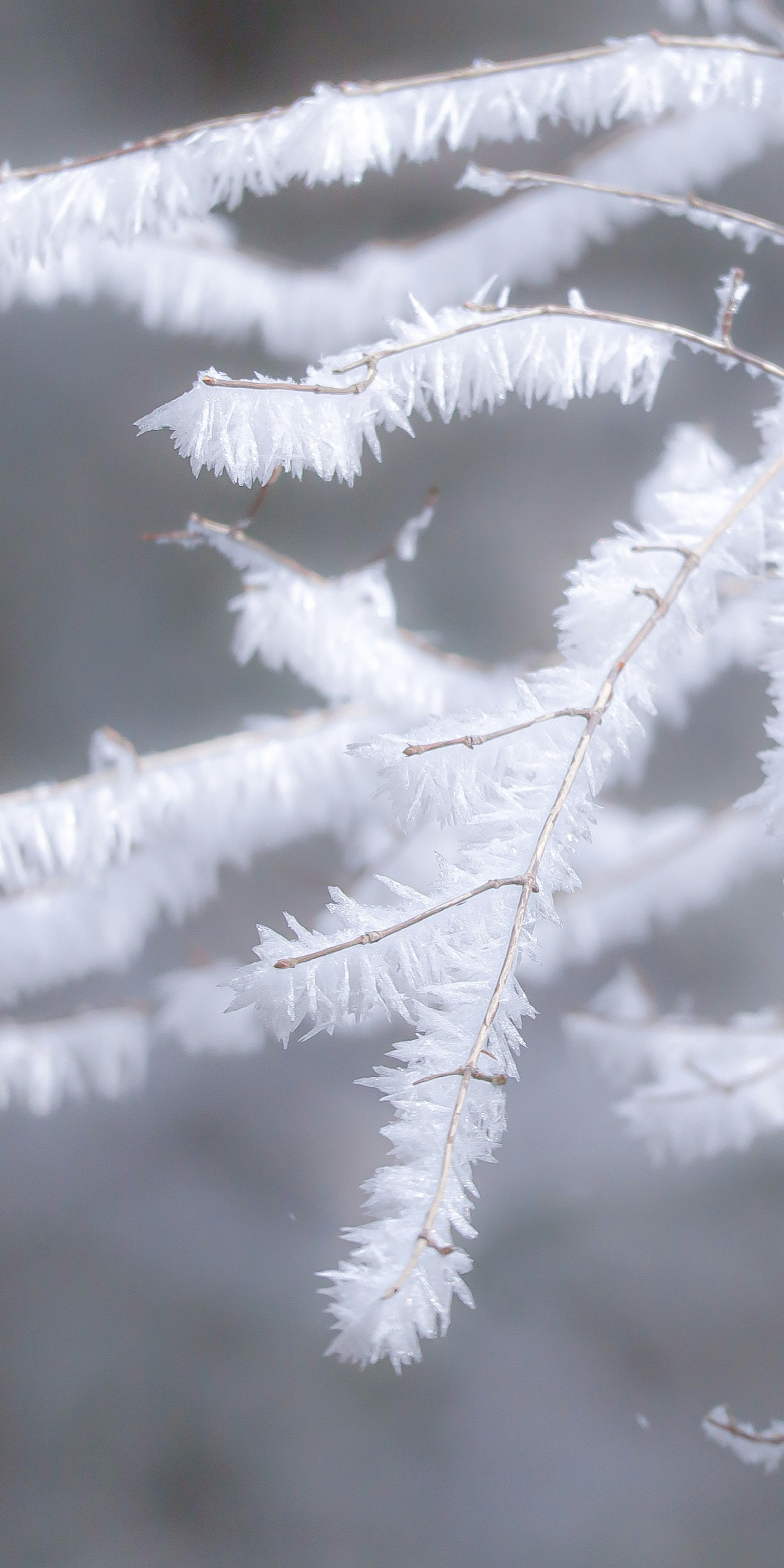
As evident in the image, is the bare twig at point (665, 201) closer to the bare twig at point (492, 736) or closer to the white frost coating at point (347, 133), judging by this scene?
the white frost coating at point (347, 133)

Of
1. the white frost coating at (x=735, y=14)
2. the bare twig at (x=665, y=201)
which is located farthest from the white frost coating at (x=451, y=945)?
the white frost coating at (x=735, y=14)

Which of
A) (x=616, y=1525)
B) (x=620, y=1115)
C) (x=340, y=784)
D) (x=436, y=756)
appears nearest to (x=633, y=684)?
(x=436, y=756)

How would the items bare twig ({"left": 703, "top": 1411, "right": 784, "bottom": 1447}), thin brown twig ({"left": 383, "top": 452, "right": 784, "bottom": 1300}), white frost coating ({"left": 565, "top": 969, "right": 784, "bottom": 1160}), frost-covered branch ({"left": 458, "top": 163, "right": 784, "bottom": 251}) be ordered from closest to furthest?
thin brown twig ({"left": 383, "top": 452, "right": 784, "bottom": 1300}), frost-covered branch ({"left": 458, "top": 163, "right": 784, "bottom": 251}), bare twig ({"left": 703, "top": 1411, "right": 784, "bottom": 1447}), white frost coating ({"left": 565, "top": 969, "right": 784, "bottom": 1160})

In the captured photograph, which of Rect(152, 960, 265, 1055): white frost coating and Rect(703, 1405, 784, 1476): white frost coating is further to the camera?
Rect(152, 960, 265, 1055): white frost coating

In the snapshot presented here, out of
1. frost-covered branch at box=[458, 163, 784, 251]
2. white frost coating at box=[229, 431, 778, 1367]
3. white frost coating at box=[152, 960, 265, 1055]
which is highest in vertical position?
frost-covered branch at box=[458, 163, 784, 251]

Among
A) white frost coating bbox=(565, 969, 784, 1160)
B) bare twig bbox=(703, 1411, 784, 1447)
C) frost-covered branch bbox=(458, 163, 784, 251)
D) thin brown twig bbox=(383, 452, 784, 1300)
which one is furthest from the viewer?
white frost coating bbox=(565, 969, 784, 1160)

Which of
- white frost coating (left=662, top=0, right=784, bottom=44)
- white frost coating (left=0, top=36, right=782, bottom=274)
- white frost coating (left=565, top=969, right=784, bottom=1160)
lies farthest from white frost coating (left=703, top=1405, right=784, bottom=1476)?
white frost coating (left=662, top=0, right=784, bottom=44)

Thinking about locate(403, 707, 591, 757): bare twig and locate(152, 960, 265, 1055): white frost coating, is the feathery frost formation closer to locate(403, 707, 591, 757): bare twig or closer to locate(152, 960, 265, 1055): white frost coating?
locate(152, 960, 265, 1055): white frost coating

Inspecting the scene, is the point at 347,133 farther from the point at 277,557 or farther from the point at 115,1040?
the point at 115,1040

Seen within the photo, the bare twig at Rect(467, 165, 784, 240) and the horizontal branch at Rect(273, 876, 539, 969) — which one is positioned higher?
the bare twig at Rect(467, 165, 784, 240)
